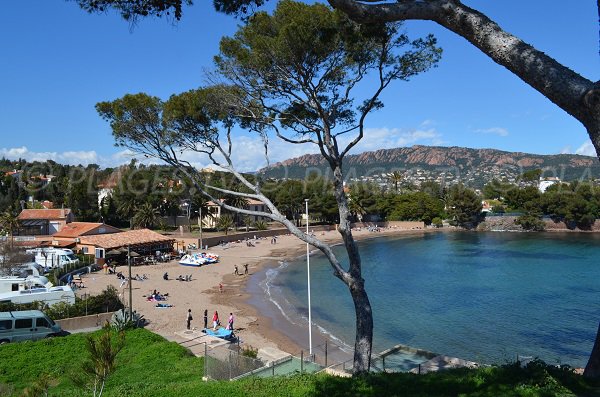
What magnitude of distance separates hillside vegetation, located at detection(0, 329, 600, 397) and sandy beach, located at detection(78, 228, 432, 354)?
3576 mm

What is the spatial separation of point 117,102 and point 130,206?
144 ft

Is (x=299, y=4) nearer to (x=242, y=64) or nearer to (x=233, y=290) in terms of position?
(x=242, y=64)

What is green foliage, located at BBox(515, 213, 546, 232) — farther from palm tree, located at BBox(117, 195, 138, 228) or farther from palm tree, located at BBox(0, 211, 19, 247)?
palm tree, located at BBox(0, 211, 19, 247)

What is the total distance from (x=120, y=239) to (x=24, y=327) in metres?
24.2

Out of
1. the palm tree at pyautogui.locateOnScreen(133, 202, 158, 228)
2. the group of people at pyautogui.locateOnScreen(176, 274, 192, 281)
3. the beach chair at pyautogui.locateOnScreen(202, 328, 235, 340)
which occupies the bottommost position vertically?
the group of people at pyautogui.locateOnScreen(176, 274, 192, 281)

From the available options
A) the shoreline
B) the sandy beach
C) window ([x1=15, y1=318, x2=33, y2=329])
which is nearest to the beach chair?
the sandy beach

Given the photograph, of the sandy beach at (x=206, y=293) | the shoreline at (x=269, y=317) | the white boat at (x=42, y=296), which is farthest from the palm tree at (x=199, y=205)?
the white boat at (x=42, y=296)

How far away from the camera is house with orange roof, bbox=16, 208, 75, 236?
157ft

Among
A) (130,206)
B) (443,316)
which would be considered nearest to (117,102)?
(443,316)

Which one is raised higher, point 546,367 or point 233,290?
point 546,367

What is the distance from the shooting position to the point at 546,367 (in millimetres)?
8148

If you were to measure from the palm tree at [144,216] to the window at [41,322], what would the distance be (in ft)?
127

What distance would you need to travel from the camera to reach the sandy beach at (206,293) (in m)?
21.3

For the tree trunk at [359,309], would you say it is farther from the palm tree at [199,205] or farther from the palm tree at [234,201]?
the palm tree at [234,201]
